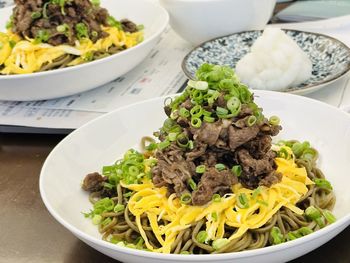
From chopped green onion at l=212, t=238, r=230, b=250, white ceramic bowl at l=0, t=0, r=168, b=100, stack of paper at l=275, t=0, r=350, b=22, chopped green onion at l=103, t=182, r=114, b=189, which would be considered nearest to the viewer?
chopped green onion at l=212, t=238, r=230, b=250

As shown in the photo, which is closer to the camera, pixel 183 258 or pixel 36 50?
pixel 183 258

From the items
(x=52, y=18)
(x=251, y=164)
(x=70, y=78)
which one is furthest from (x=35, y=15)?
(x=251, y=164)

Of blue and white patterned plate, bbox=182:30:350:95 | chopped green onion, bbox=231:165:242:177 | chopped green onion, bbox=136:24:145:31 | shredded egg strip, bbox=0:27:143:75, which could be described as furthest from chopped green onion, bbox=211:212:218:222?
chopped green onion, bbox=136:24:145:31

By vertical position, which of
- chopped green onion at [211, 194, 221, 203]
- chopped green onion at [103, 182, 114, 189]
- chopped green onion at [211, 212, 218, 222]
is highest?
chopped green onion at [211, 194, 221, 203]

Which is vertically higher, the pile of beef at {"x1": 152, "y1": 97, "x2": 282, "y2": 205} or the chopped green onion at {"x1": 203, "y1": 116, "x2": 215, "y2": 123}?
the chopped green onion at {"x1": 203, "y1": 116, "x2": 215, "y2": 123}

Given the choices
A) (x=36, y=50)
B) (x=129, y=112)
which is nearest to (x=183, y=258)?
(x=129, y=112)

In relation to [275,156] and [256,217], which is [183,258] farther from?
[275,156]

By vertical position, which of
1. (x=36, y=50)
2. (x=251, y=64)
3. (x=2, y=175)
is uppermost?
(x=251, y=64)

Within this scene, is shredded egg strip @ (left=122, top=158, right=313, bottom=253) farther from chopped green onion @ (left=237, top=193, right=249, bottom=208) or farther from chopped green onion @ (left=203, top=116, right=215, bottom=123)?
chopped green onion @ (left=203, top=116, right=215, bottom=123)
